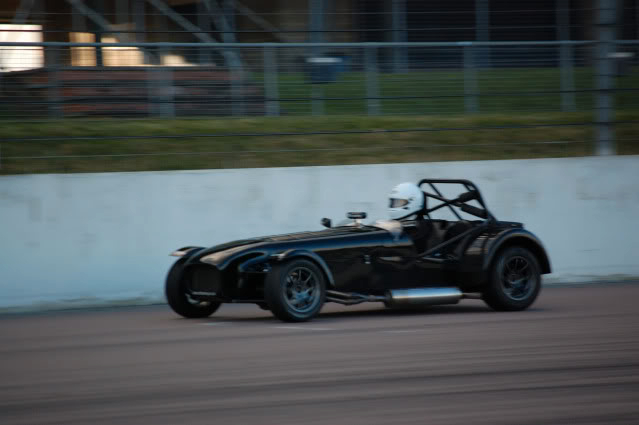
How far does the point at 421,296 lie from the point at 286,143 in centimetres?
511

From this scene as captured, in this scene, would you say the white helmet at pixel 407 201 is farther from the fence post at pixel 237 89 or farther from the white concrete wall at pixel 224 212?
the fence post at pixel 237 89

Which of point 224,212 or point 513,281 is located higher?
point 224,212

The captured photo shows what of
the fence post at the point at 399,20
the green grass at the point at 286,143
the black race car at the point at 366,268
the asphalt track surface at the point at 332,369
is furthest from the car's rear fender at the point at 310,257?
the fence post at the point at 399,20

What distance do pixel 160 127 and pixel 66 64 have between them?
1432 millimetres

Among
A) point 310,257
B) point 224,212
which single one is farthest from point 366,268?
point 224,212

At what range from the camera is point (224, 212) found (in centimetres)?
1113

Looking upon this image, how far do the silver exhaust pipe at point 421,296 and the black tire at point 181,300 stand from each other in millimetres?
1761

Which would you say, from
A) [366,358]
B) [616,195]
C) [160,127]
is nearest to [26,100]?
[160,127]

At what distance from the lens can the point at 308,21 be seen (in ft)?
58.3

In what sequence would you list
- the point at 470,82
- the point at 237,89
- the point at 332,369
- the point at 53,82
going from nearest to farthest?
the point at 332,369
the point at 53,82
the point at 237,89
the point at 470,82

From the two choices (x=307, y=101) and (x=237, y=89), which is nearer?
(x=237, y=89)

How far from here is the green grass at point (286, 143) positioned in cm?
1187

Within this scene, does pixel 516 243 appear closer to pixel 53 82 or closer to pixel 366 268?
pixel 366 268

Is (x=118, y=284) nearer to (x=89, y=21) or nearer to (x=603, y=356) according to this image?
(x=603, y=356)
